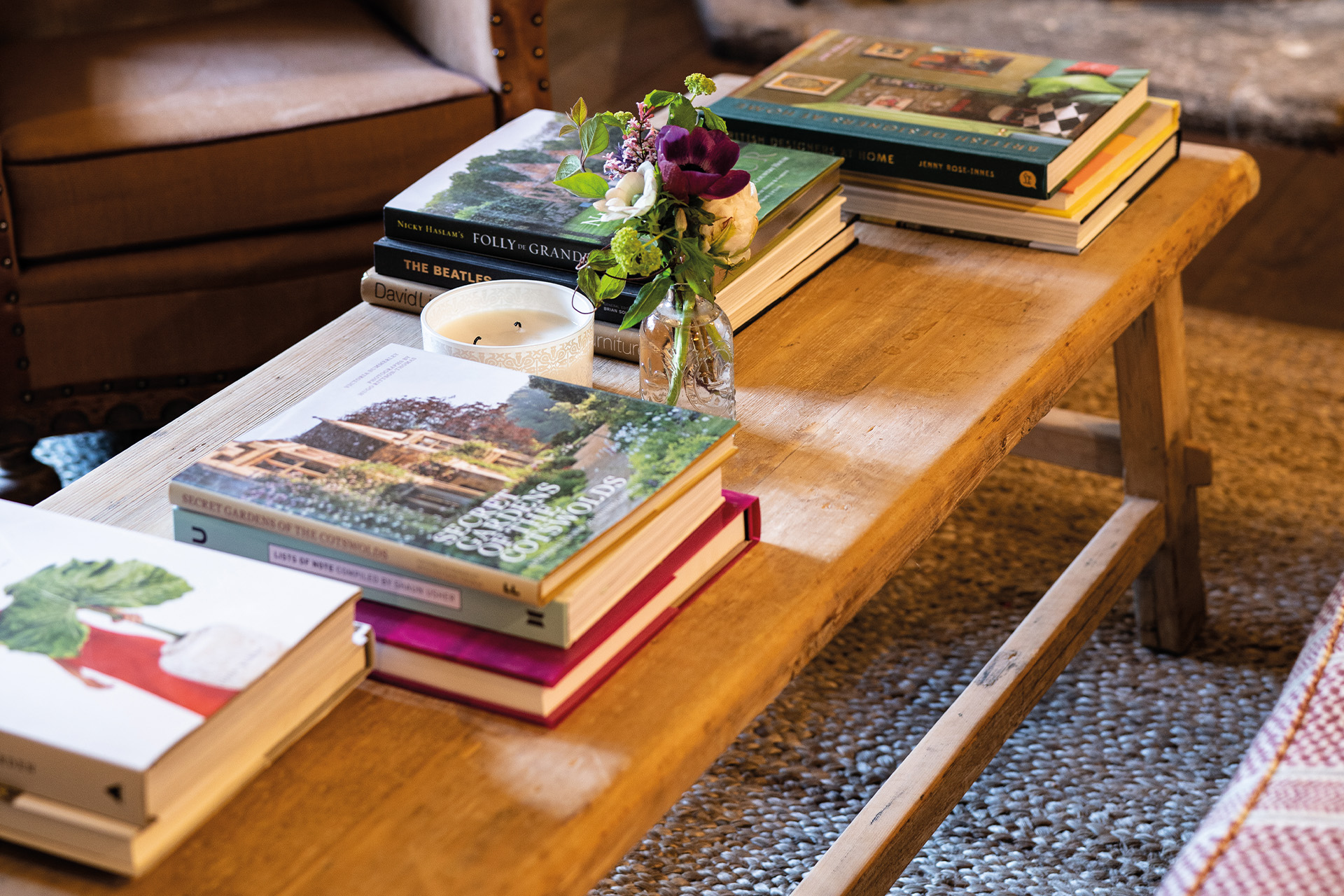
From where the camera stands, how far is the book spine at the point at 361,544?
2.07ft

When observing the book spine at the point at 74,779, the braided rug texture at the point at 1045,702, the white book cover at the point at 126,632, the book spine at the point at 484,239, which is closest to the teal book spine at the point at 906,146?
the book spine at the point at 484,239

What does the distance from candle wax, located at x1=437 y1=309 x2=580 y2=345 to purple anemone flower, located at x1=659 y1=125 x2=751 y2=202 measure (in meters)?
0.16

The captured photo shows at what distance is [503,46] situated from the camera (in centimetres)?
170

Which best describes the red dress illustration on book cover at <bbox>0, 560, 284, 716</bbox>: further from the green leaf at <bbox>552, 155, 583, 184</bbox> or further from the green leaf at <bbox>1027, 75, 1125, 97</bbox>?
the green leaf at <bbox>1027, 75, 1125, 97</bbox>

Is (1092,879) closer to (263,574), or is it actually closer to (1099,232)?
(1099,232)

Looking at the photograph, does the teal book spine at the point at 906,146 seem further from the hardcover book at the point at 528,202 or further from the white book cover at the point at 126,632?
the white book cover at the point at 126,632

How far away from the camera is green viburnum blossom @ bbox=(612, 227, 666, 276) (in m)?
0.79

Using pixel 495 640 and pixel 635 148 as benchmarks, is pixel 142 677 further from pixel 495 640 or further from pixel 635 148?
pixel 635 148

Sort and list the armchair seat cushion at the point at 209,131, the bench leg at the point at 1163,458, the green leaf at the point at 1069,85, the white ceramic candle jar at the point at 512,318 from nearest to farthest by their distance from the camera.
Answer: the white ceramic candle jar at the point at 512,318 < the green leaf at the point at 1069,85 < the bench leg at the point at 1163,458 < the armchair seat cushion at the point at 209,131

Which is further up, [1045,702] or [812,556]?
[812,556]

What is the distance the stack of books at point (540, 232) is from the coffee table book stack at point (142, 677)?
39 cm

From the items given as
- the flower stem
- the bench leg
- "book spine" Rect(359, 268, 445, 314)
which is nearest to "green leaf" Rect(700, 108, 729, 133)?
the flower stem

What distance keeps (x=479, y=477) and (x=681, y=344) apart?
20cm

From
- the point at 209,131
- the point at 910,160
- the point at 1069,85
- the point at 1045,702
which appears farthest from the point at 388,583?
the point at 209,131
